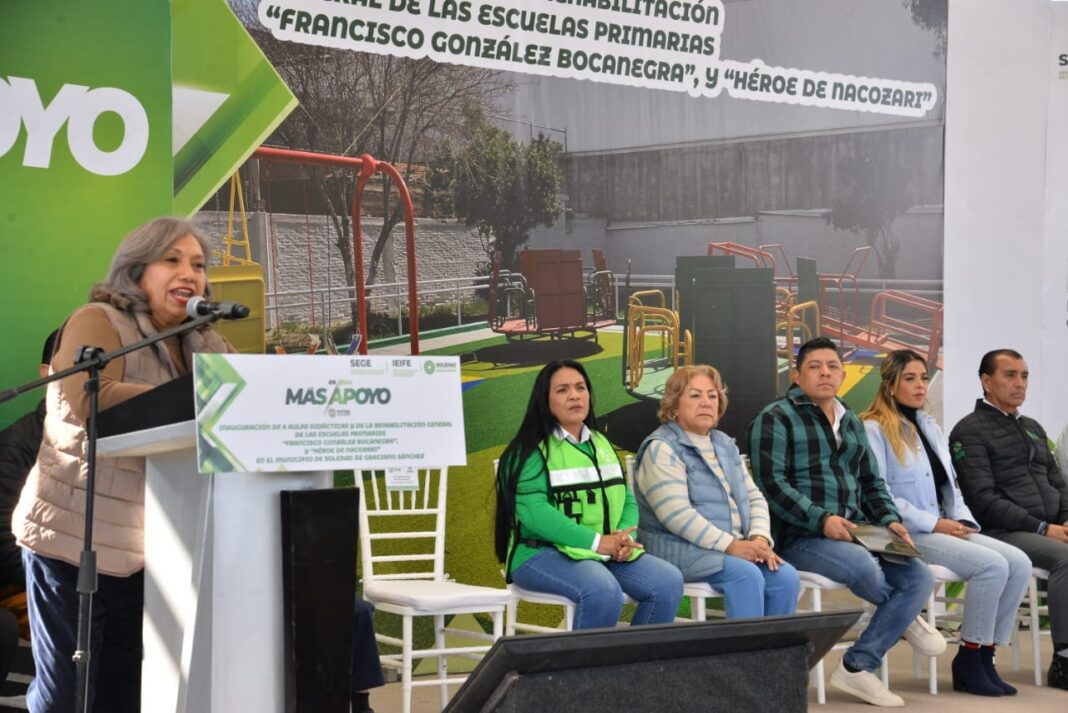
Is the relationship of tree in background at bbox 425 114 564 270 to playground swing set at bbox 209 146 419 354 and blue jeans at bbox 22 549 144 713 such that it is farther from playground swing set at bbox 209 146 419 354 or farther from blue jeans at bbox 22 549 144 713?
blue jeans at bbox 22 549 144 713

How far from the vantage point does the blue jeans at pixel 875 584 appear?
473cm

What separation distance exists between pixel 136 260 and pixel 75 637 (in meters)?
0.74

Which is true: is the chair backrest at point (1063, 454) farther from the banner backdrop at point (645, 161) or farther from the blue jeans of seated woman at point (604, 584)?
the blue jeans of seated woman at point (604, 584)

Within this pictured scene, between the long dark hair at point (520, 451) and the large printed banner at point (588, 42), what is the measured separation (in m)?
1.60

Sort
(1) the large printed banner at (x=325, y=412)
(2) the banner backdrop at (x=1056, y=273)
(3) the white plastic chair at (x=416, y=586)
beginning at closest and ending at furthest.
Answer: (1) the large printed banner at (x=325, y=412)
(3) the white plastic chair at (x=416, y=586)
(2) the banner backdrop at (x=1056, y=273)

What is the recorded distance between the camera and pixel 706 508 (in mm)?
4664

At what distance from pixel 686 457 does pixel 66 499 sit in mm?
2639

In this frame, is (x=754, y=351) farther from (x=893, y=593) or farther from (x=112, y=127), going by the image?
(x=112, y=127)

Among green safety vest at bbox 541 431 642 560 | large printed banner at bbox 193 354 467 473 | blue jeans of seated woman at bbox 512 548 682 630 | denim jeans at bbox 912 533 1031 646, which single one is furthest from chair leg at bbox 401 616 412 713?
denim jeans at bbox 912 533 1031 646

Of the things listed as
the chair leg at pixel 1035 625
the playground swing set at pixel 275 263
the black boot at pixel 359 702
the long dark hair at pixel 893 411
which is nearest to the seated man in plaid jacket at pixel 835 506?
the long dark hair at pixel 893 411

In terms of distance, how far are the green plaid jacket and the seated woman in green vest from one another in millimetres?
682

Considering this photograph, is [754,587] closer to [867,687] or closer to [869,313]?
[867,687]

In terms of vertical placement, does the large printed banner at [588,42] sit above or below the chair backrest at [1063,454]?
above

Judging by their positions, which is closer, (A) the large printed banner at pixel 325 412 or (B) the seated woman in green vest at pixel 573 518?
(A) the large printed banner at pixel 325 412
